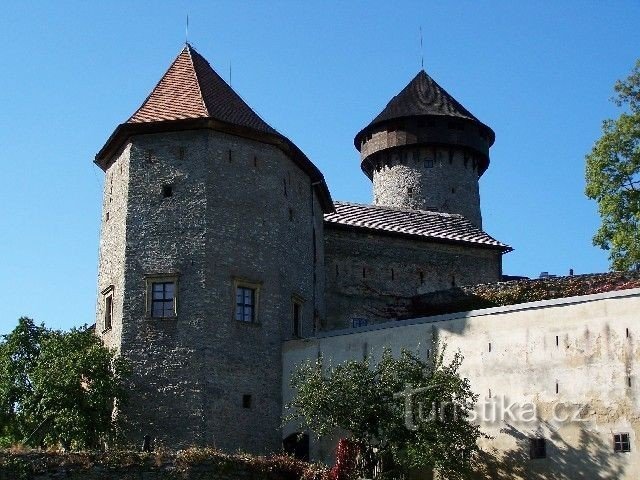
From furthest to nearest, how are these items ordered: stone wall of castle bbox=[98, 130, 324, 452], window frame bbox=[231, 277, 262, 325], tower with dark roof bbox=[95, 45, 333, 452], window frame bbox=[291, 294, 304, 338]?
window frame bbox=[291, 294, 304, 338] → window frame bbox=[231, 277, 262, 325] → tower with dark roof bbox=[95, 45, 333, 452] → stone wall of castle bbox=[98, 130, 324, 452]

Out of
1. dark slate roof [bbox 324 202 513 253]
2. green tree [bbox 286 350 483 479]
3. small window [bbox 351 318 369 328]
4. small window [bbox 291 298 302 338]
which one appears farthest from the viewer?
dark slate roof [bbox 324 202 513 253]

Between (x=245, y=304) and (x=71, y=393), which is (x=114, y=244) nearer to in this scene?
(x=245, y=304)

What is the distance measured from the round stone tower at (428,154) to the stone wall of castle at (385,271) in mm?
9728

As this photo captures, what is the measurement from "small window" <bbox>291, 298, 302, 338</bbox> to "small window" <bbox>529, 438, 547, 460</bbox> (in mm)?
8418

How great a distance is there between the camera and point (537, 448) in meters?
23.0

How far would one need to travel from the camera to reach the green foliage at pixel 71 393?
24547 mm

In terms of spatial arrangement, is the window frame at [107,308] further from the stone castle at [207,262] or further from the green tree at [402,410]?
the green tree at [402,410]

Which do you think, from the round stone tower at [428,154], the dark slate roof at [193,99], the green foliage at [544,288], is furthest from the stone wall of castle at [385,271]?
the round stone tower at [428,154]

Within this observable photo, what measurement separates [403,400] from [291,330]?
642 cm

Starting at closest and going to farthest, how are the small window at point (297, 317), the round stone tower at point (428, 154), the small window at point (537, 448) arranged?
the small window at point (537, 448), the small window at point (297, 317), the round stone tower at point (428, 154)

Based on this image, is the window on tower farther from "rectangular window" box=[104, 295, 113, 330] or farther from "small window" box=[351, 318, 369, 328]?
"small window" box=[351, 318, 369, 328]

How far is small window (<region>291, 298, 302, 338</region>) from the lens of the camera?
95.3 ft

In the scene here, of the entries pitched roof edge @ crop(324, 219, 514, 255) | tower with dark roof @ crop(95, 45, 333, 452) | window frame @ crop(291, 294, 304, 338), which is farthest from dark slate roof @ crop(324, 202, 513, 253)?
tower with dark roof @ crop(95, 45, 333, 452)

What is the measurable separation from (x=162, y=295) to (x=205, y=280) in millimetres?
1266
